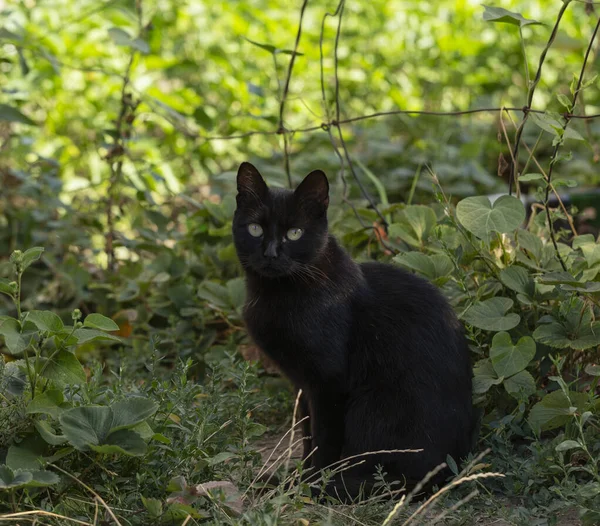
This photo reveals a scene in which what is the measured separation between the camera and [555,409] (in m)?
2.21

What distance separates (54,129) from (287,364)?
3.63 metres

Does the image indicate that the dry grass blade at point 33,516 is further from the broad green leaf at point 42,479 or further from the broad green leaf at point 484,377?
the broad green leaf at point 484,377

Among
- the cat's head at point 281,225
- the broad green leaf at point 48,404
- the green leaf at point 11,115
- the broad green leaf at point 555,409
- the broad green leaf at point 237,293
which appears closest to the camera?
the broad green leaf at point 48,404

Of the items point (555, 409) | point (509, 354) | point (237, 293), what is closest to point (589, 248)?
point (509, 354)

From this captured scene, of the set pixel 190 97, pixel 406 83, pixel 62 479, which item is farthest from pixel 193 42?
pixel 62 479

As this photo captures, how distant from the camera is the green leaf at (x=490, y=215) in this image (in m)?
2.37

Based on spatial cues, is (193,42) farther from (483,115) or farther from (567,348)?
(567,348)

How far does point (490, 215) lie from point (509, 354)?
41cm

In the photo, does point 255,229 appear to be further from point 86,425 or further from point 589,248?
point 589,248

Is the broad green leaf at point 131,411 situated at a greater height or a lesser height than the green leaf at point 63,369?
lesser

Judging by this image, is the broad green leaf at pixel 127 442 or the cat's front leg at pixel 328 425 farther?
the cat's front leg at pixel 328 425

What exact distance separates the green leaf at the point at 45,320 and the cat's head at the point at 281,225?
2.29ft

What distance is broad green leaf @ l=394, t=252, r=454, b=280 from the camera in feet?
8.89

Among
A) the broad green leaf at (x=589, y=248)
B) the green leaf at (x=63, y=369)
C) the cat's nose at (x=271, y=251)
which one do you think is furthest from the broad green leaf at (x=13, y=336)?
the broad green leaf at (x=589, y=248)
